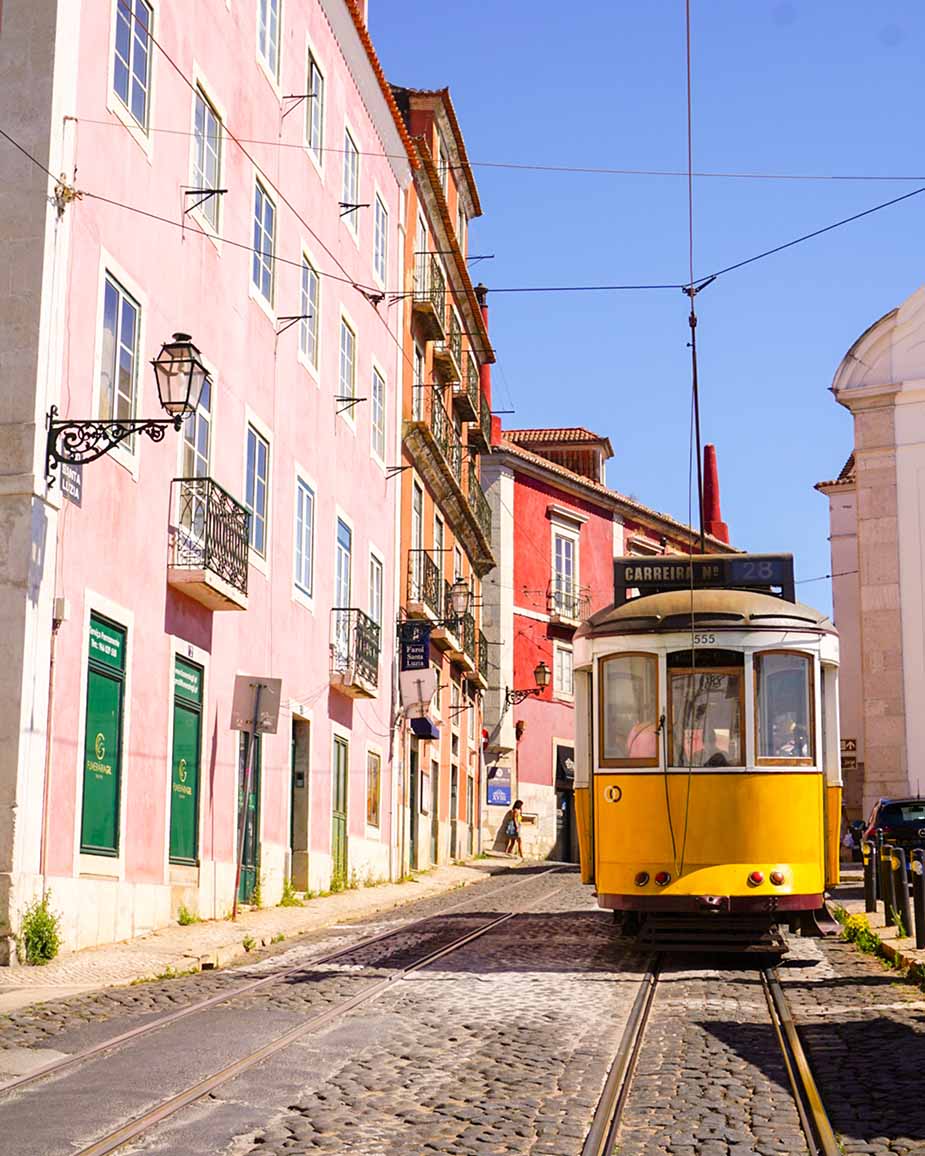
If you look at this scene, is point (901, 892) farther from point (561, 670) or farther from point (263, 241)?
point (561, 670)

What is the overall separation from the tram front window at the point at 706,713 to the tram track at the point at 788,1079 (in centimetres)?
222

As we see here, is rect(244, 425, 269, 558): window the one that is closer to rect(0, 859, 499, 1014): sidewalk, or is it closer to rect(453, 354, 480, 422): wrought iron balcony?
rect(0, 859, 499, 1014): sidewalk

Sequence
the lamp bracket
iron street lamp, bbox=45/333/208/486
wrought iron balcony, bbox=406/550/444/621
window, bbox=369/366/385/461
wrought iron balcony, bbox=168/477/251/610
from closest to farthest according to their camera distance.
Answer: the lamp bracket < iron street lamp, bbox=45/333/208/486 < wrought iron balcony, bbox=168/477/251/610 < window, bbox=369/366/385/461 < wrought iron balcony, bbox=406/550/444/621

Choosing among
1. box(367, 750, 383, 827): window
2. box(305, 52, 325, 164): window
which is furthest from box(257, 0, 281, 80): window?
box(367, 750, 383, 827): window

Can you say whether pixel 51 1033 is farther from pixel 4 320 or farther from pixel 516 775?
pixel 516 775

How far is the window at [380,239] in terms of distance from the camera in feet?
90.2

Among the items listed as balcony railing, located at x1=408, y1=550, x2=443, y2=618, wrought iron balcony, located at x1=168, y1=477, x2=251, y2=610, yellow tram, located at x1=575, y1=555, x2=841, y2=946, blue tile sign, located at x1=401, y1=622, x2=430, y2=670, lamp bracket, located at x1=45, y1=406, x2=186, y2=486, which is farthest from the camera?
balcony railing, located at x1=408, y1=550, x2=443, y2=618

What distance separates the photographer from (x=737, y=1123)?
652 cm

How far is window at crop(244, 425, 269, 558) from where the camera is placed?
18.9 meters

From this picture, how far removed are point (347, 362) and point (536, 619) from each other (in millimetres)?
21063

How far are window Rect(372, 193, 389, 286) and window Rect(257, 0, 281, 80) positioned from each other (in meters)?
6.74

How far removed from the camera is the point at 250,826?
19.0 metres

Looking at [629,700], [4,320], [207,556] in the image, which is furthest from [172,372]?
[629,700]

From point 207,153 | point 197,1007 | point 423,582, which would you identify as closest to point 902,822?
point 423,582
